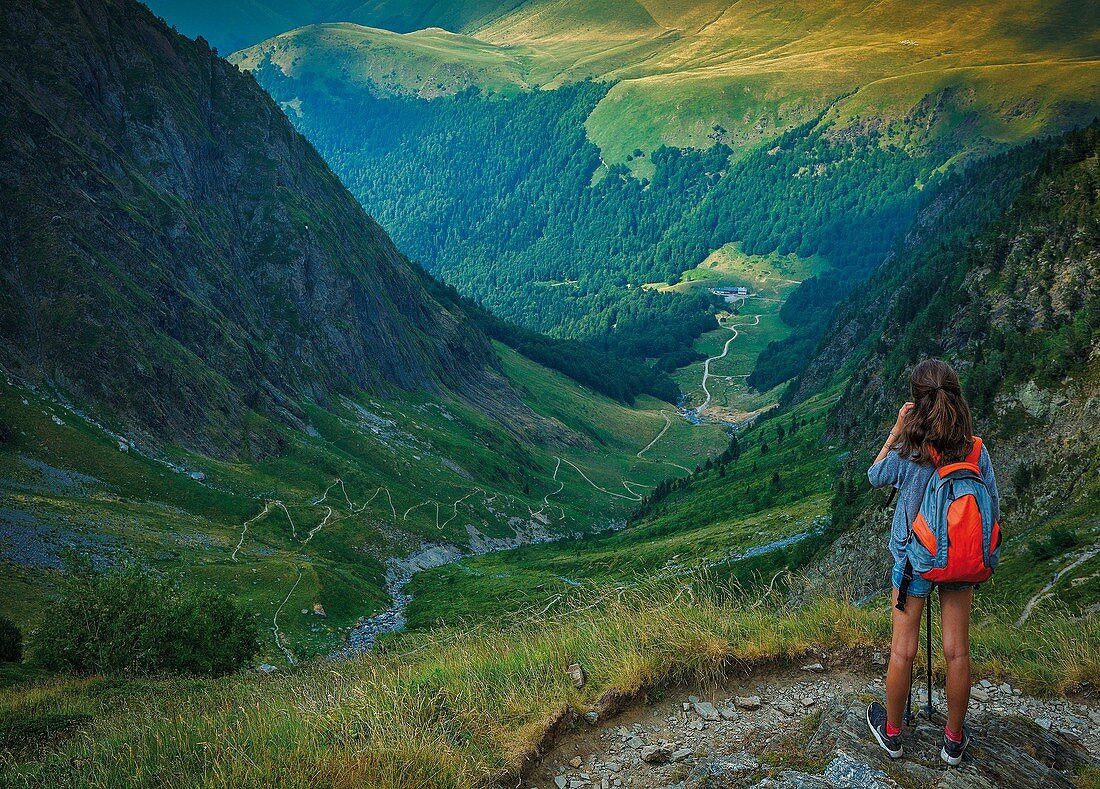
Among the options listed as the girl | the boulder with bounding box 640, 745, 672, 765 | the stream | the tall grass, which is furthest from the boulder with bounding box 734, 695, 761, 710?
the stream

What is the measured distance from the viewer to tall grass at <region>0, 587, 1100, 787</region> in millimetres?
10844

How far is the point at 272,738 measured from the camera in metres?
11.4

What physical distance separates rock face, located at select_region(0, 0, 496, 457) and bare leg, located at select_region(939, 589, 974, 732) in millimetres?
106485

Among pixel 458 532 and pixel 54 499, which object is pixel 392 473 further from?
pixel 54 499

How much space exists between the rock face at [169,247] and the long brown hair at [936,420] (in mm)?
106176

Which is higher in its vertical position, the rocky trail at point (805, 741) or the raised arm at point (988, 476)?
the raised arm at point (988, 476)

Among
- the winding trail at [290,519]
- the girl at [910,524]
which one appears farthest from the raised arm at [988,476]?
the winding trail at [290,519]

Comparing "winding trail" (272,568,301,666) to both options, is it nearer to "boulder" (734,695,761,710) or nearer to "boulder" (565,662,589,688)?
"boulder" (565,662,589,688)

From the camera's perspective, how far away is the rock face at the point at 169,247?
10394cm

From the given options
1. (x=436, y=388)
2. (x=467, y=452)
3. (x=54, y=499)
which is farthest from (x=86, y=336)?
(x=436, y=388)

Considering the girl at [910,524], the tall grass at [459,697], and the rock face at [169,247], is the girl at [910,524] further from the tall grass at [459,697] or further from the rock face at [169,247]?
the rock face at [169,247]

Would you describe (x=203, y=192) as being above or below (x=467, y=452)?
above

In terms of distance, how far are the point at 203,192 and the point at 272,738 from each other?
156 meters

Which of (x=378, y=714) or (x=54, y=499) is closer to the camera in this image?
(x=378, y=714)
